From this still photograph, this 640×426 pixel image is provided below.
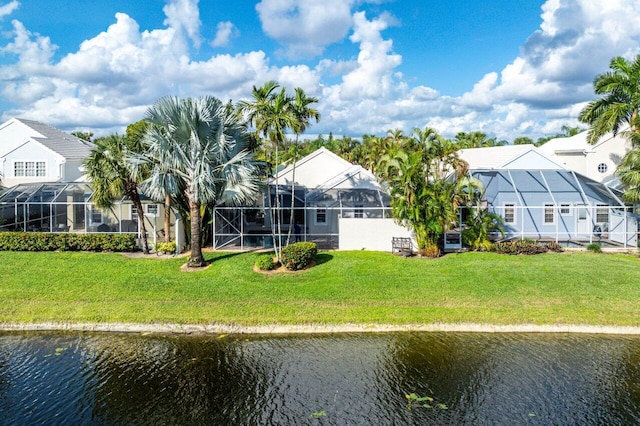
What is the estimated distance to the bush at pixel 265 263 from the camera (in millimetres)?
20703

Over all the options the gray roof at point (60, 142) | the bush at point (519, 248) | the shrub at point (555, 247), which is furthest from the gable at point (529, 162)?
the gray roof at point (60, 142)

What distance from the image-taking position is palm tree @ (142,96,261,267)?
19906 mm

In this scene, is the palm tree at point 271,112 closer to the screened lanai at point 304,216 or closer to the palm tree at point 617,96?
the screened lanai at point 304,216

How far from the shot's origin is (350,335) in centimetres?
1597

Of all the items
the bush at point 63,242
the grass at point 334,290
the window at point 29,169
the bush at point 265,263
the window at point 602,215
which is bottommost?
the grass at point 334,290

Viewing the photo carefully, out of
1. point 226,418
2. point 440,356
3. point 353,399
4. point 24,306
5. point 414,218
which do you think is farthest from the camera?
point 414,218

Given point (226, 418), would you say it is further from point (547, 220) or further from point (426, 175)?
point (547, 220)

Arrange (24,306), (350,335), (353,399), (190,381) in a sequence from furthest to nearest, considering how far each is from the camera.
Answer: (24,306), (350,335), (190,381), (353,399)

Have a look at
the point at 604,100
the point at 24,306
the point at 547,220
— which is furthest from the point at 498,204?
the point at 24,306

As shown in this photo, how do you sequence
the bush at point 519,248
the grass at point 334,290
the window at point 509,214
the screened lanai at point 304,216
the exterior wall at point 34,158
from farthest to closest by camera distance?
the exterior wall at point 34,158 < the window at point 509,214 < the screened lanai at point 304,216 < the bush at point 519,248 < the grass at point 334,290

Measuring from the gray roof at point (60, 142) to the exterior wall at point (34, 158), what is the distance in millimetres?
557

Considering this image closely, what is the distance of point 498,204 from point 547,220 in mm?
2884

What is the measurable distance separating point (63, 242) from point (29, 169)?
47.1 ft

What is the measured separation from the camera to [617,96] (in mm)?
26562
